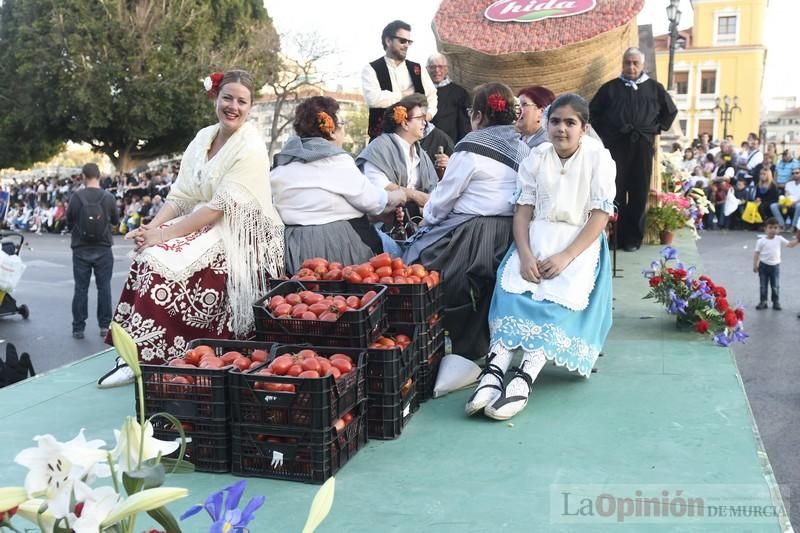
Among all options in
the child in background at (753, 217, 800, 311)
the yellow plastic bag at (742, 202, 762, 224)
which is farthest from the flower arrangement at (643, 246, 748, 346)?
the yellow plastic bag at (742, 202, 762, 224)

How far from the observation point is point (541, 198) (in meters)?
4.41

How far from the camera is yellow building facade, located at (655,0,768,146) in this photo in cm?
5509

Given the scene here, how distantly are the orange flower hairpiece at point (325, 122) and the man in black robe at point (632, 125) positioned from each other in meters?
3.77

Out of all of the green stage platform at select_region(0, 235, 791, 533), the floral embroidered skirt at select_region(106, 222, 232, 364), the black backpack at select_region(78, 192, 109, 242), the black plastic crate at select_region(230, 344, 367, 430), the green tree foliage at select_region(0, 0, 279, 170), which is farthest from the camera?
the green tree foliage at select_region(0, 0, 279, 170)

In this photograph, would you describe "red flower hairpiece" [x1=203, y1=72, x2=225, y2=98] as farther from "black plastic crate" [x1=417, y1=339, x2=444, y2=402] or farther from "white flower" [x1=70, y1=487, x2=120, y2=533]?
"white flower" [x1=70, y1=487, x2=120, y2=533]

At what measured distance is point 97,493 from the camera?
1.11 meters

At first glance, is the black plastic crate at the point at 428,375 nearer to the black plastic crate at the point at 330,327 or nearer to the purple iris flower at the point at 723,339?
the black plastic crate at the point at 330,327

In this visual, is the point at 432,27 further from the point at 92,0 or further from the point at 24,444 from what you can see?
the point at 92,0

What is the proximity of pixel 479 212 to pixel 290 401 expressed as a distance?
2.16 meters

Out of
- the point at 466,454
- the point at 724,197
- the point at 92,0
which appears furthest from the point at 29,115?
the point at 466,454

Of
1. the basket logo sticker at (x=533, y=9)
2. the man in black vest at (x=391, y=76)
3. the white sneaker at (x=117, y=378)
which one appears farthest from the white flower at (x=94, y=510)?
the basket logo sticker at (x=533, y=9)

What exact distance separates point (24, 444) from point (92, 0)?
3249cm

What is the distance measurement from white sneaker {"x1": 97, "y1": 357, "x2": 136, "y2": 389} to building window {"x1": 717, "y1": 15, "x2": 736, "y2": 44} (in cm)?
5937

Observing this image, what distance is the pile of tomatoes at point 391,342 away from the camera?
359cm
